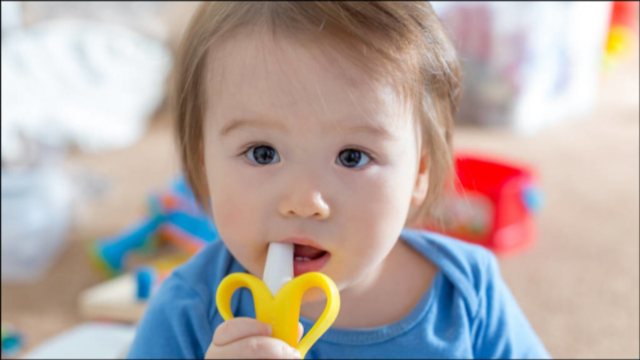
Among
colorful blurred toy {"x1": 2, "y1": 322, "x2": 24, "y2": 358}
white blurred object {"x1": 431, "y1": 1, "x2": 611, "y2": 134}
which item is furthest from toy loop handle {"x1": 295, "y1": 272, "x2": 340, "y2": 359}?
white blurred object {"x1": 431, "y1": 1, "x2": 611, "y2": 134}

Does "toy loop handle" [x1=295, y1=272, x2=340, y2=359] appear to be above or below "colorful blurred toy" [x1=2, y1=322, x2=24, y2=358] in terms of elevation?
above

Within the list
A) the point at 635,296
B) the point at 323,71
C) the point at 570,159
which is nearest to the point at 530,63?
the point at 570,159

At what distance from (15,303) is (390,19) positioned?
835mm

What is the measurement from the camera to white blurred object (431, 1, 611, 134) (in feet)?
6.08

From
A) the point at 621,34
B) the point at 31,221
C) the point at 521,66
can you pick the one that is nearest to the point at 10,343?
the point at 31,221

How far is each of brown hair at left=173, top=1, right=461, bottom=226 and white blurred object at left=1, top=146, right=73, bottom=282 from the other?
62cm

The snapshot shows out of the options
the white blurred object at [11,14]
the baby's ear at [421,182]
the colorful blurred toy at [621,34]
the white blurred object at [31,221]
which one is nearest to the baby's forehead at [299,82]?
the baby's ear at [421,182]

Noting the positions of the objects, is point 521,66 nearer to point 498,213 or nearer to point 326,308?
point 498,213

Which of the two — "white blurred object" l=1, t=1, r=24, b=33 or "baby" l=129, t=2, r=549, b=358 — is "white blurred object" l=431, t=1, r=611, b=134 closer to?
"white blurred object" l=1, t=1, r=24, b=33

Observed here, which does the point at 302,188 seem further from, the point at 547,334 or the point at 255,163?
the point at 547,334

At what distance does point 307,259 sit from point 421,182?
5.8 inches

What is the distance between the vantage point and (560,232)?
1340mm

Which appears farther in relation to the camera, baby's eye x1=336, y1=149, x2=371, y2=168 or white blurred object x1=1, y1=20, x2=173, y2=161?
white blurred object x1=1, y1=20, x2=173, y2=161

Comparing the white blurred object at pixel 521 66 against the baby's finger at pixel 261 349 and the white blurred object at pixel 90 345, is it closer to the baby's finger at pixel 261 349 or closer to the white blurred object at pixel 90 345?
the white blurred object at pixel 90 345
